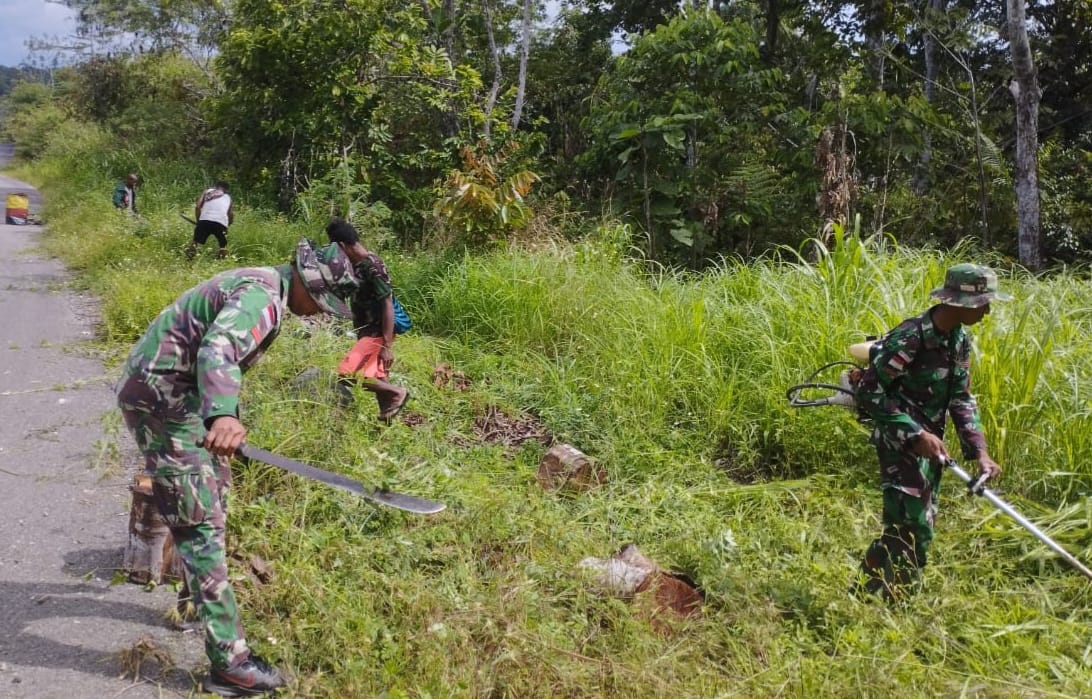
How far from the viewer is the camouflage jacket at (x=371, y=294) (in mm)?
5289

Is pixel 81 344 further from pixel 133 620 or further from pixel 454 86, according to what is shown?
pixel 454 86

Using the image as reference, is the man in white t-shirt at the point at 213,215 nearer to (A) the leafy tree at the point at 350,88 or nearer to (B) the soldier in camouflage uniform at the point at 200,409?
(A) the leafy tree at the point at 350,88

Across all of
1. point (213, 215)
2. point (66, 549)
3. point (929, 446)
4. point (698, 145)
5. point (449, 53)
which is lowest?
point (66, 549)

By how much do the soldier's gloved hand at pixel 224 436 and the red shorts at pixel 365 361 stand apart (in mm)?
2421

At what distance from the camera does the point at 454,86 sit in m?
11.8

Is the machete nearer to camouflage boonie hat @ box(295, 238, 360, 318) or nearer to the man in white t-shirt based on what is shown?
camouflage boonie hat @ box(295, 238, 360, 318)

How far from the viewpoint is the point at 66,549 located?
3.87m

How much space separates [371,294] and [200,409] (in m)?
2.61

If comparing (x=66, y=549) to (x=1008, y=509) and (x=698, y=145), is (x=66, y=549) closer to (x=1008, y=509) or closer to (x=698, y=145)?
(x=1008, y=509)

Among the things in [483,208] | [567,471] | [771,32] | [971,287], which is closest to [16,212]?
[483,208]

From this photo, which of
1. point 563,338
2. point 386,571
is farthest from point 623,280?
point 386,571

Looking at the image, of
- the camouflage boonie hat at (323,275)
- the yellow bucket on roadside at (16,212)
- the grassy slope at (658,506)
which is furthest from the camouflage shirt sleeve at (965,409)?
the yellow bucket on roadside at (16,212)

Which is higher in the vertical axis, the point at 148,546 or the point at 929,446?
the point at 929,446

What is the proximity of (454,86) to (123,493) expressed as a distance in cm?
862
